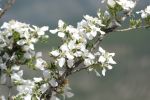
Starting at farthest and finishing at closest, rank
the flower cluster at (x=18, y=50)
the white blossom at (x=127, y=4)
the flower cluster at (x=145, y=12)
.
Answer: the flower cluster at (x=145, y=12) → the white blossom at (x=127, y=4) → the flower cluster at (x=18, y=50)

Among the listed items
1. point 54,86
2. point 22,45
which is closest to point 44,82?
point 54,86

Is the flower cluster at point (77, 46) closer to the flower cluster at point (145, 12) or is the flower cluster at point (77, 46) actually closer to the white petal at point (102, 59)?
the white petal at point (102, 59)

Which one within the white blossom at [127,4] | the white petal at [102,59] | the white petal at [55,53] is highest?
the white blossom at [127,4]

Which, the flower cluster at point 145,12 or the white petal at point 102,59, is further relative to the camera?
the flower cluster at point 145,12

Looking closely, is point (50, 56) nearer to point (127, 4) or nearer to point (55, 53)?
point (55, 53)

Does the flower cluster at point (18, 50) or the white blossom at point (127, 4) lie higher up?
the white blossom at point (127, 4)

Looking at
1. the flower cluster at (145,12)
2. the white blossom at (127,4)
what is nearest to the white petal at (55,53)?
the white blossom at (127,4)

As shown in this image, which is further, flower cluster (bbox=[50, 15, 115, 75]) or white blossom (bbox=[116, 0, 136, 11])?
white blossom (bbox=[116, 0, 136, 11])

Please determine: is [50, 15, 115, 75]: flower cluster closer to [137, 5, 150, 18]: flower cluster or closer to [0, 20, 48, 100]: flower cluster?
[0, 20, 48, 100]: flower cluster

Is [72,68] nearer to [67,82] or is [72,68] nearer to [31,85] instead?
[67,82]

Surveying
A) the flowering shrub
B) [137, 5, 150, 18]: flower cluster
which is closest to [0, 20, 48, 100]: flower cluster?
the flowering shrub
